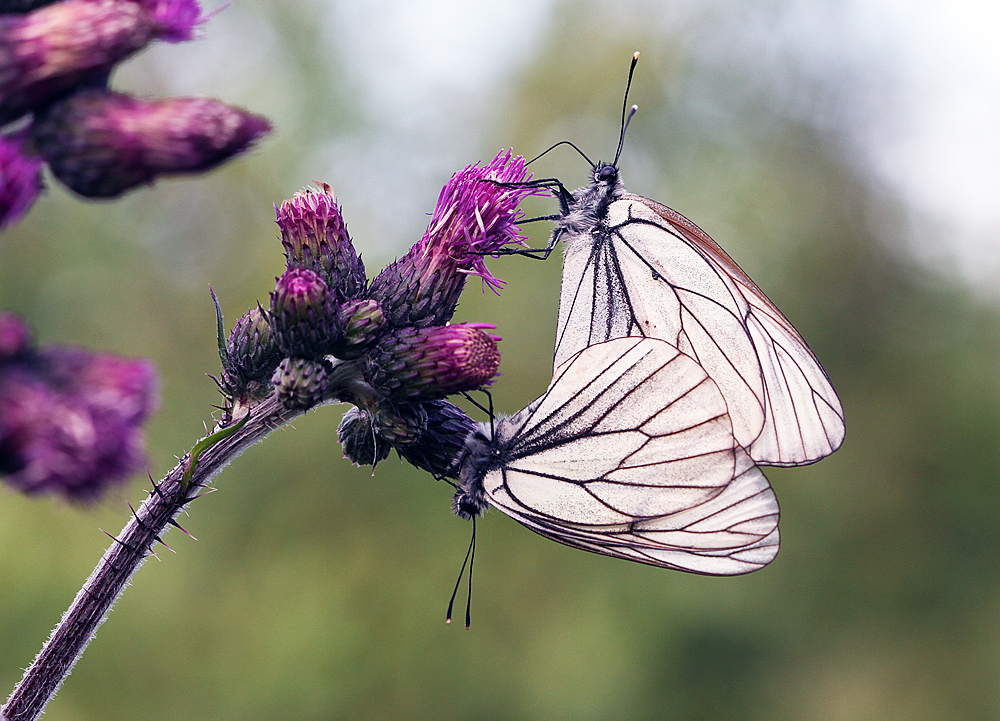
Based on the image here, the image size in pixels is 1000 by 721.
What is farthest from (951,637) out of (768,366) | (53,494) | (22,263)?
(22,263)

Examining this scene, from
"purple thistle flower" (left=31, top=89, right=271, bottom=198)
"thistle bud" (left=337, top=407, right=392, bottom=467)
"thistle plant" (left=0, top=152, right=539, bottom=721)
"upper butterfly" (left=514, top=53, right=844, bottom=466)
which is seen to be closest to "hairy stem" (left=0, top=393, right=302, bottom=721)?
"thistle plant" (left=0, top=152, right=539, bottom=721)

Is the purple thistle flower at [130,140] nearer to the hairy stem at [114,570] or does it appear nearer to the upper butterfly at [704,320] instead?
the hairy stem at [114,570]

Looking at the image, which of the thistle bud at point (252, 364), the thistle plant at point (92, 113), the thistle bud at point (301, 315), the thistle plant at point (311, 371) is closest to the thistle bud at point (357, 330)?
the thistle plant at point (311, 371)

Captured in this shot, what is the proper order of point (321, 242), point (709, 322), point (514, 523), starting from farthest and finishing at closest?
point (514, 523) < point (709, 322) < point (321, 242)

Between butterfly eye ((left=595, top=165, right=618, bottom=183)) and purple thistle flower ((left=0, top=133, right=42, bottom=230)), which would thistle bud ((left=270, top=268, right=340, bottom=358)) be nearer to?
purple thistle flower ((left=0, top=133, right=42, bottom=230))

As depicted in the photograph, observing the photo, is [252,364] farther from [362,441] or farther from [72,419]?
[72,419]

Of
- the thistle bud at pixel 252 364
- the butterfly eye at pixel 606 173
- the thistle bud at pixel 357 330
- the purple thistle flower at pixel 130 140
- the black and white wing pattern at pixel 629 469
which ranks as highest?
the butterfly eye at pixel 606 173

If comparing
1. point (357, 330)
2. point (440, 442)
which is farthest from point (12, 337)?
point (440, 442)

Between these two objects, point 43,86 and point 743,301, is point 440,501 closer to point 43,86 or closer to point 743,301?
point 743,301
